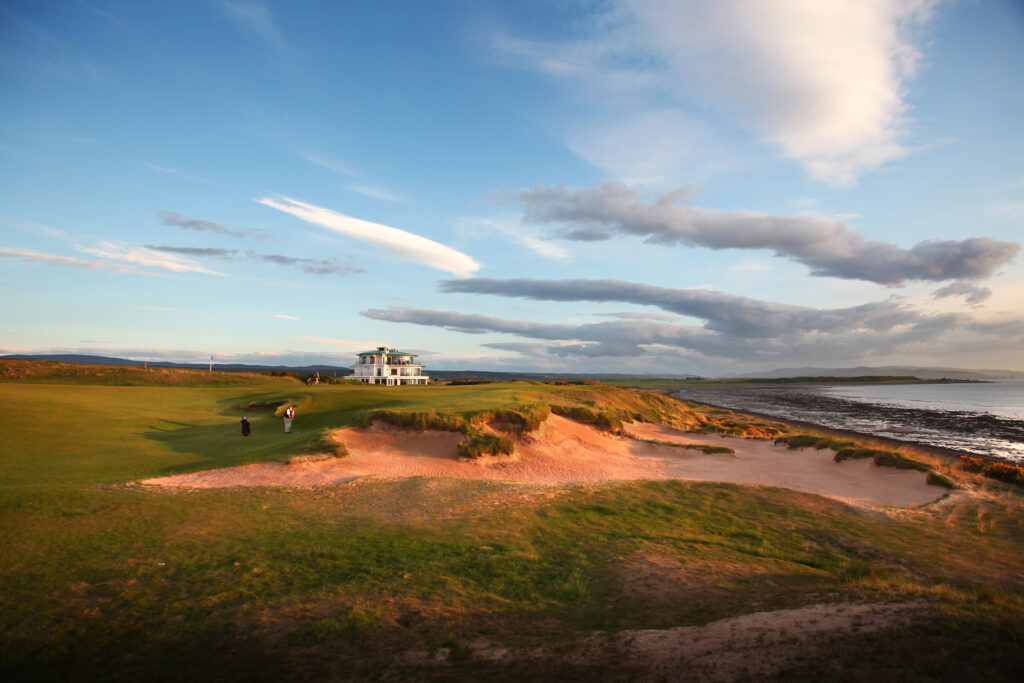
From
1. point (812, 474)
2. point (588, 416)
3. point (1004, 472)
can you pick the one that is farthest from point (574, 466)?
point (1004, 472)

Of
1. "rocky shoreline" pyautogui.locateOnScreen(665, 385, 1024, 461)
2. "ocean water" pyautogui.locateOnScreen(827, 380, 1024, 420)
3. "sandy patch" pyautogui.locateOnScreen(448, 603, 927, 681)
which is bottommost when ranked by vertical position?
"rocky shoreline" pyautogui.locateOnScreen(665, 385, 1024, 461)

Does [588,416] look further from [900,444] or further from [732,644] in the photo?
[900,444]

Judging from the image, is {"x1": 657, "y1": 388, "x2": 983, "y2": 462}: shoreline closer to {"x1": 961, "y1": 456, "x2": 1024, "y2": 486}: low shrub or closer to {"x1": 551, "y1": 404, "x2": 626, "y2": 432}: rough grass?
{"x1": 961, "y1": 456, "x2": 1024, "y2": 486}: low shrub

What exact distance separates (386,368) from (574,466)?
6548cm

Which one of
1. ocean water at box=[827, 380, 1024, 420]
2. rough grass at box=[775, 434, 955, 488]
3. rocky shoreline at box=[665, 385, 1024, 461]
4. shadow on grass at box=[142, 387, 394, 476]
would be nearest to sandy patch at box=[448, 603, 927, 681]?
shadow on grass at box=[142, 387, 394, 476]

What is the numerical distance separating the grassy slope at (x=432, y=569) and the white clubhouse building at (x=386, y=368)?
2575 inches

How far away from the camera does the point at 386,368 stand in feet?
262

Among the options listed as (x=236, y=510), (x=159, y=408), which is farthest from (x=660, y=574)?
(x=159, y=408)

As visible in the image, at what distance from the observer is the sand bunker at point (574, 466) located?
14672 millimetres

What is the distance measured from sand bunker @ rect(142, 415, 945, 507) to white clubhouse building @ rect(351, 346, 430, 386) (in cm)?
6059

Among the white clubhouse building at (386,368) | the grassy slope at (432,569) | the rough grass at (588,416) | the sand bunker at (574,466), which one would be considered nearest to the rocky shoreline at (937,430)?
the sand bunker at (574,466)

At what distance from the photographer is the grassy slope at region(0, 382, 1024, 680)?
5172mm

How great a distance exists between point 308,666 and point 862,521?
1246 centimetres

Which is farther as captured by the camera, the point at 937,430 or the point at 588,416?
the point at 937,430
